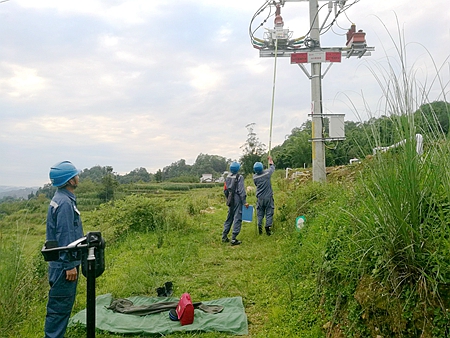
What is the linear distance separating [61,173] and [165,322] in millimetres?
1903

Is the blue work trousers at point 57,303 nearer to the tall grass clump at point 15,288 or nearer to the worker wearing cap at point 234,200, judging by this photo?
the tall grass clump at point 15,288

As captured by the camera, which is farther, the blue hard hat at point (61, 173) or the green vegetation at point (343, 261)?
the blue hard hat at point (61, 173)

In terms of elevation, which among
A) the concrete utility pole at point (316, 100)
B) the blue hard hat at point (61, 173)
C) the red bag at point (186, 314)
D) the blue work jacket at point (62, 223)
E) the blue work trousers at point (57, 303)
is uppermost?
the concrete utility pole at point (316, 100)

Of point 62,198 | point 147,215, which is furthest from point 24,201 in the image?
point 147,215

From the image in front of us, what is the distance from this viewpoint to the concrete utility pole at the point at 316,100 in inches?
341

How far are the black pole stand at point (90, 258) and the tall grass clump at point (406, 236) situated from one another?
1.79 m

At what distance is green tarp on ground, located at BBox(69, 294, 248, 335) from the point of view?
147 inches

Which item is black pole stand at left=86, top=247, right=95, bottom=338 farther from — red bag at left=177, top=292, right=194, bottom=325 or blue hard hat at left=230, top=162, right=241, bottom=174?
blue hard hat at left=230, top=162, right=241, bottom=174

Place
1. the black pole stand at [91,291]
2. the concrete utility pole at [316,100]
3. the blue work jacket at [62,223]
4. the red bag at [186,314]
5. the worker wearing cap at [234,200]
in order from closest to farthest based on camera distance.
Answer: the black pole stand at [91,291], the blue work jacket at [62,223], the red bag at [186,314], the worker wearing cap at [234,200], the concrete utility pole at [316,100]

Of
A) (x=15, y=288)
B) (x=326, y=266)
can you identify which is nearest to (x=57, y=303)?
(x=15, y=288)

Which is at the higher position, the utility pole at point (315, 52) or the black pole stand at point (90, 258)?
the utility pole at point (315, 52)

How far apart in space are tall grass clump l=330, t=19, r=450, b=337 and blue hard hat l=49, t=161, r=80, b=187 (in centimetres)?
260

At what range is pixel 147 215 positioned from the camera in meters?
9.17

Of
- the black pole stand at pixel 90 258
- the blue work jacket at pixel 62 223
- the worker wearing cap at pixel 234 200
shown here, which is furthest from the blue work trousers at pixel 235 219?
the black pole stand at pixel 90 258
